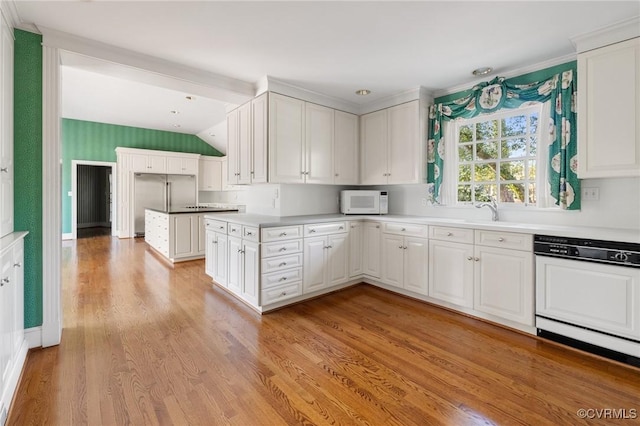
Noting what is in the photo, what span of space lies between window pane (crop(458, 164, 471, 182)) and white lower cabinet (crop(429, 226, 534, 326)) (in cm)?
93

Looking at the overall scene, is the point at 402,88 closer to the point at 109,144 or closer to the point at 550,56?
the point at 550,56

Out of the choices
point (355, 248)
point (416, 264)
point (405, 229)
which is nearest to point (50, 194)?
point (355, 248)

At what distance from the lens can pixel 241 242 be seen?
3.20 meters

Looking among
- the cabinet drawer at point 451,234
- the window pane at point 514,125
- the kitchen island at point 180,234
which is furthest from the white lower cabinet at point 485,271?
the kitchen island at point 180,234

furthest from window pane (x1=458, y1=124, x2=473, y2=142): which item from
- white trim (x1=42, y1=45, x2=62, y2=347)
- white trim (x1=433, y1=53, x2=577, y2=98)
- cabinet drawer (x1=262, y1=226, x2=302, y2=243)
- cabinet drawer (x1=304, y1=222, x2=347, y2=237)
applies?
white trim (x1=42, y1=45, x2=62, y2=347)

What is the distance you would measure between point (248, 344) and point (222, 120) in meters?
5.79

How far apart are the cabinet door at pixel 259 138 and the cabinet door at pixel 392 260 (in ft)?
5.28

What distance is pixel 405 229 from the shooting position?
3.36m

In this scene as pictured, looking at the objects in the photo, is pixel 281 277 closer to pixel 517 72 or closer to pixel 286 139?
pixel 286 139

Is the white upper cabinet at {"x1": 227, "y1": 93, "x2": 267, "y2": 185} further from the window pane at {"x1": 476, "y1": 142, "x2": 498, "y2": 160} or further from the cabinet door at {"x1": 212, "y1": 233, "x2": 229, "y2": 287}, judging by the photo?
the window pane at {"x1": 476, "y1": 142, "x2": 498, "y2": 160}

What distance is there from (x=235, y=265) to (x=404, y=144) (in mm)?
2478

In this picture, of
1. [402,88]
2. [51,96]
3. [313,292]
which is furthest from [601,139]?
[51,96]

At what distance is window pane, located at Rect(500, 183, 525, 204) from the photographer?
312 cm

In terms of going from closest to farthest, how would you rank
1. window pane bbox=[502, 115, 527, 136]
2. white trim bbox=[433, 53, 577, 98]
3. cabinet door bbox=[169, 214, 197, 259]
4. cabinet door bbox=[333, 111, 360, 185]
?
1. white trim bbox=[433, 53, 577, 98]
2. window pane bbox=[502, 115, 527, 136]
3. cabinet door bbox=[333, 111, 360, 185]
4. cabinet door bbox=[169, 214, 197, 259]
